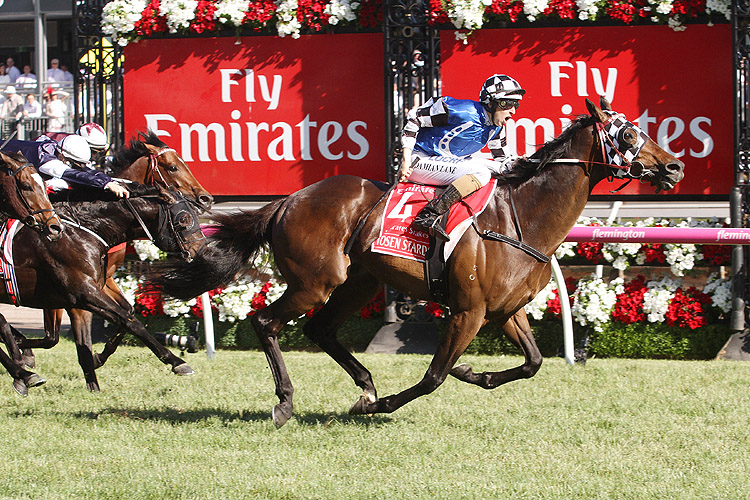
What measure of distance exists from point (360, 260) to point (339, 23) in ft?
13.5

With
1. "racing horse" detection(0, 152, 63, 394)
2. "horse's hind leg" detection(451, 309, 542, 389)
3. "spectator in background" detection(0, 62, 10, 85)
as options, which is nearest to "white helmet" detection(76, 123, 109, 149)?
"racing horse" detection(0, 152, 63, 394)

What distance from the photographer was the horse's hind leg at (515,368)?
578 cm

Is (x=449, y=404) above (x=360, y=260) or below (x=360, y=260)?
below

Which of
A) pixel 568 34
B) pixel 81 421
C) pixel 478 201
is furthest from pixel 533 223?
pixel 568 34

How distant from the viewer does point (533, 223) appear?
562 centimetres

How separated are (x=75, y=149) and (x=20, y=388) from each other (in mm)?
1913

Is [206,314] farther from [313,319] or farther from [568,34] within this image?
[568,34]

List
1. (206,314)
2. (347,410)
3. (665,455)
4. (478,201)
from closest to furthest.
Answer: (665,455) < (478,201) < (347,410) < (206,314)

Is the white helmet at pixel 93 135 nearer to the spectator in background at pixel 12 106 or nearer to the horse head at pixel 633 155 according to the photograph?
the horse head at pixel 633 155

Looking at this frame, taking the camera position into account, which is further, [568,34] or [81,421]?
[568,34]

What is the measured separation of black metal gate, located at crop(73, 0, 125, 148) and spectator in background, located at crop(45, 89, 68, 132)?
4.65 metres

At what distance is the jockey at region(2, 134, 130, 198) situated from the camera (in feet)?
23.3

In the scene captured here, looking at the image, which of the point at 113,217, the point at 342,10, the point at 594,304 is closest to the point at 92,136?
the point at 113,217

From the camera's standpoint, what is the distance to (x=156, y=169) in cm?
813
